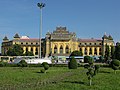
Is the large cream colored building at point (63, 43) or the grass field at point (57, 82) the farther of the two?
the large cream colored building at point (63, 43)

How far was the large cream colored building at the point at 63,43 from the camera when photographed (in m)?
145

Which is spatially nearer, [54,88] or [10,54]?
[54,88]

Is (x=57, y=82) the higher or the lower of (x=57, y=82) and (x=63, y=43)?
the lower

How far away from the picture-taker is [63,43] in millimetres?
145875

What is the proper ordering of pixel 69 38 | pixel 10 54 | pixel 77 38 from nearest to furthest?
pixel 10 54, pixel 69 38, pixel 77 38

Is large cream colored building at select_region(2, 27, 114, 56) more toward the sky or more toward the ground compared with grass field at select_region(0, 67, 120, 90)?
more toward the sky

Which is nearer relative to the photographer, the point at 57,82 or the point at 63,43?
the point at 57,82

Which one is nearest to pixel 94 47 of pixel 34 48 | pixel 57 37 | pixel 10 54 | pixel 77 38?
pixel 77 38

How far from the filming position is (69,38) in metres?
144

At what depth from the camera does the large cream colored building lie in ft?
476

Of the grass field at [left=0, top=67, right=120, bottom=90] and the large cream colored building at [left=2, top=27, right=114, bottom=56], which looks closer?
the grass field at [left=0, top=67, right=120, bottom=90]

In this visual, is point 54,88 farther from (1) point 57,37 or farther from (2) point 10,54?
(1) point 57,37

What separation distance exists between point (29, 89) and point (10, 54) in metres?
112

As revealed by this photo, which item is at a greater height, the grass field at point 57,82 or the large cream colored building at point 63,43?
the large cream colored building at point 63,43
